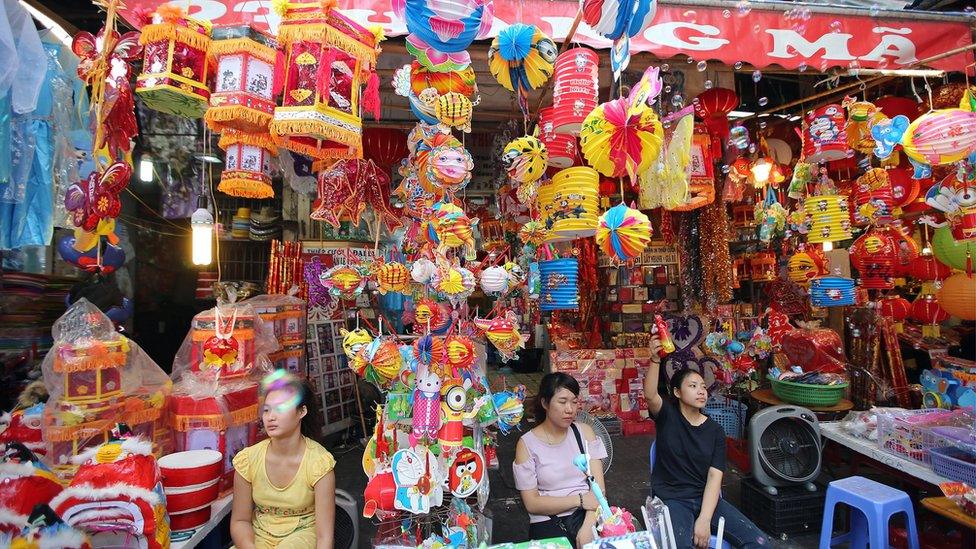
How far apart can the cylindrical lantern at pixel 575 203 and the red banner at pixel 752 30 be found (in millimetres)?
807

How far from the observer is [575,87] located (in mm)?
2652

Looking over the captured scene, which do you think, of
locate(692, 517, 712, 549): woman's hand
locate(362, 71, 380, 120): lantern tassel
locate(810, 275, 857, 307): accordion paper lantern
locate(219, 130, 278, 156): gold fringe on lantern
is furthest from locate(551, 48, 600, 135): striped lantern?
locate(810, 275, 857, 307): accordion paper lantern

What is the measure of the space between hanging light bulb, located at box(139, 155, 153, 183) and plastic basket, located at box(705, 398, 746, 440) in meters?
6.46

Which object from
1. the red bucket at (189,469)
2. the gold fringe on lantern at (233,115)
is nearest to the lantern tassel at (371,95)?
the gold fringe on lantern at (233,115)

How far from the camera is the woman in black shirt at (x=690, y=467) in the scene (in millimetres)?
2412

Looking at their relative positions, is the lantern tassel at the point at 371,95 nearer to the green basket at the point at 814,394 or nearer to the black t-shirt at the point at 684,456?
the black t-shirt at the point at 684,456

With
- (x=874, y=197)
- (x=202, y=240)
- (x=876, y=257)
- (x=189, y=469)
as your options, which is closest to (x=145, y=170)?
(x=202, y=240)

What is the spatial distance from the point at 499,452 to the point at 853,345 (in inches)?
174

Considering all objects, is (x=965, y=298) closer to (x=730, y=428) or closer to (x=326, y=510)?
(x=730, y=428)

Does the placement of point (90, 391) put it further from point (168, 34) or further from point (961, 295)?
point (961, 295)

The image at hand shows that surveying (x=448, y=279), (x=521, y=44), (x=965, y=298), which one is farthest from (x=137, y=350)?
(x=965, y=298)

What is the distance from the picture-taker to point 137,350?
2564 millimetres

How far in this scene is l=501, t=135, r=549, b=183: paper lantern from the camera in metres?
2.62

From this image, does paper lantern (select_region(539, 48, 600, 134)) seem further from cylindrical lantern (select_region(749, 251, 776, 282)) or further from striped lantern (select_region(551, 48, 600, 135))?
cylindrical lantern (select_region(749, 251, 776, 282))
